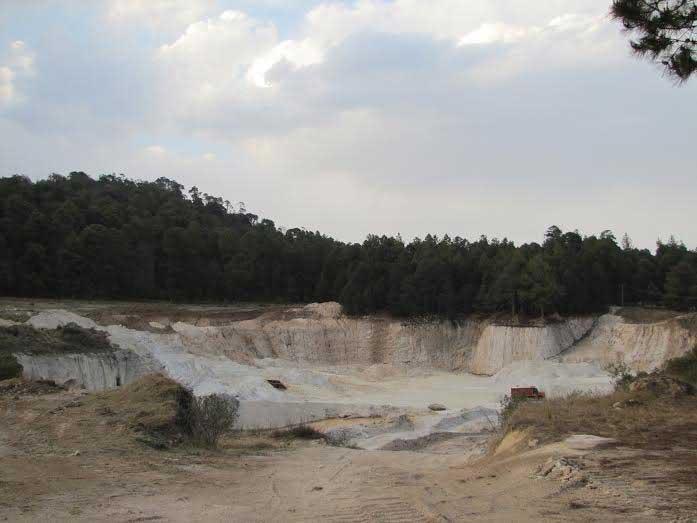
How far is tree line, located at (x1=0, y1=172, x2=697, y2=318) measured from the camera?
64812 mm

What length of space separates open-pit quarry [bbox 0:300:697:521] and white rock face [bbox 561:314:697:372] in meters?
0.12

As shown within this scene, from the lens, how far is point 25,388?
2225 centimetres

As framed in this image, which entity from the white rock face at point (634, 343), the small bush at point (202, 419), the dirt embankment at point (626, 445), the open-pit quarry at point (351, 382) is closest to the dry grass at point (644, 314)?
the open-pit quarry at point (351, 382)

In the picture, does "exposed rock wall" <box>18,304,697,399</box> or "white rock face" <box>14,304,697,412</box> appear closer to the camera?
"white rock face" <box>14,304,697,412</box>

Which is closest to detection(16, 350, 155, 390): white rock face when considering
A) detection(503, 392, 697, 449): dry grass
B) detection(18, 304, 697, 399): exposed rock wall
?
detection(18, 304, 697, 399): exposed rock wall

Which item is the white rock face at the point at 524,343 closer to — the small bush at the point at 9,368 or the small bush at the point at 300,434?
the small bush at the point at 300,434

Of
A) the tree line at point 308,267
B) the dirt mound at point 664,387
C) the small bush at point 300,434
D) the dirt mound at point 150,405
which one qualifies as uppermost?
the tree line at point 308,267

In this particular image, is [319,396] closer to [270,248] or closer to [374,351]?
[374,351]

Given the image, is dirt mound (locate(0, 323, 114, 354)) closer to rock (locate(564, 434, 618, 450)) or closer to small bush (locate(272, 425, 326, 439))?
small bush (locate(272, 425, 326, 439))

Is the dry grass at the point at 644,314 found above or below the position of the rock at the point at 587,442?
above

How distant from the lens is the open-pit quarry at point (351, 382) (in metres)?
9.49

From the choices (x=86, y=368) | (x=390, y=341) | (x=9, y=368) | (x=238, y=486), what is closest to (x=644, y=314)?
(x=390, y=341)

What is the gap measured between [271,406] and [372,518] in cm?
2754

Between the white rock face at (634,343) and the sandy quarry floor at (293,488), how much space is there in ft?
140
